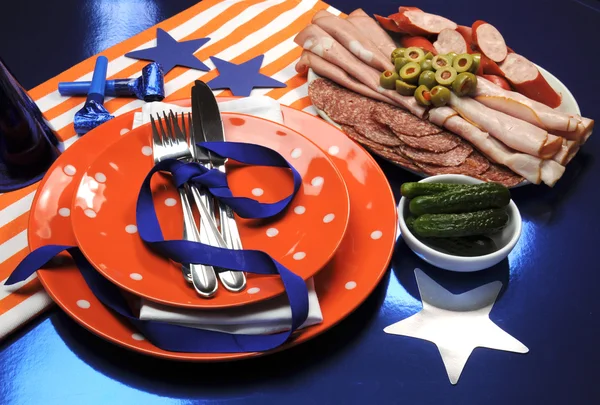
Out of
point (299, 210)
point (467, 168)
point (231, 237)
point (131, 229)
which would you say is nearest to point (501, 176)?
point (467, 168)

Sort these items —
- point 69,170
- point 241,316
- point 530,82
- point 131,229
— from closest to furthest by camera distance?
point 241,316
point 131,229
point 69,170
point 530,82

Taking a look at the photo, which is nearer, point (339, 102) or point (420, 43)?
point (339, 102)

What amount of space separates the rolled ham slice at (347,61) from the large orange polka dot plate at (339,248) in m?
0.19

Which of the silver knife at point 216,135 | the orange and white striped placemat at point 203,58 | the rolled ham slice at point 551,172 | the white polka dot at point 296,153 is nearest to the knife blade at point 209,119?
the silver knife at point 216,135

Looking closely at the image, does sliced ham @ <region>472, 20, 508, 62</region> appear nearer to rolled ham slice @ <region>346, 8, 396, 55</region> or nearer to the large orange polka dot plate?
rolled ham slice @ <region>346, 8, 396, 55</region>

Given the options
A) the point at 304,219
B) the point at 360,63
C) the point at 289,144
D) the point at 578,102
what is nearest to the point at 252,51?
the point at 360,63

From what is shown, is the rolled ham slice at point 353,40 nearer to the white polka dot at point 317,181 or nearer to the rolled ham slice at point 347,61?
the rolled ham slice at point 347,61

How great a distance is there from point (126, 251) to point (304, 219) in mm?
274

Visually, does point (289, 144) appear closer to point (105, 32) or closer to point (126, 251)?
point (126, 251)

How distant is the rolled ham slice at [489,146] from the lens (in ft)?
3.46

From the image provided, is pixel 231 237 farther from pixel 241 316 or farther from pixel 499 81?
pixel 499 81

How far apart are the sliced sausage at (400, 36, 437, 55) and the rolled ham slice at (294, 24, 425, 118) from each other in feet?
0.43

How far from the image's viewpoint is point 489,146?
110 centimetres

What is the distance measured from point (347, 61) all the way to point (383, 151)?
10.5 inches
